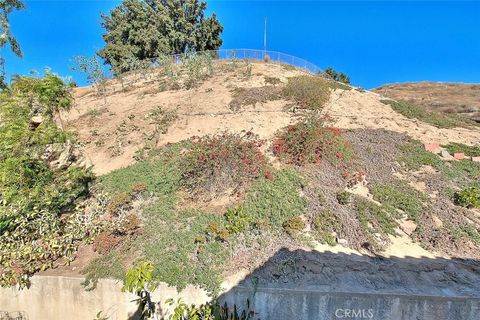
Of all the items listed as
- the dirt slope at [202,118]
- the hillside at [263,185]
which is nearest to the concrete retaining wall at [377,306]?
the hillside at [263,185]

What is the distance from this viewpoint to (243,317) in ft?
19.2

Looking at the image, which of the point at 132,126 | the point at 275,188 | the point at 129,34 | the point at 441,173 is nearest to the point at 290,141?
the point at 275,188

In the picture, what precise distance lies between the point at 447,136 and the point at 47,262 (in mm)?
15355

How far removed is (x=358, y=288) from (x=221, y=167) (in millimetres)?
5126

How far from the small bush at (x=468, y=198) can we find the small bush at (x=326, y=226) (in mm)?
3966

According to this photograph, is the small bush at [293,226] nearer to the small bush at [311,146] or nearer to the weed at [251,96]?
the small bush at [311,146]

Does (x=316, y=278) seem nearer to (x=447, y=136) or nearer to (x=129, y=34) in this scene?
(x=447, y=136)

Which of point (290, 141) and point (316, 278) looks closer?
point (316, 278)

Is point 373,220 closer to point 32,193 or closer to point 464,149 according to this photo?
point 464,149

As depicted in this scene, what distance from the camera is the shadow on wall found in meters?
5.68

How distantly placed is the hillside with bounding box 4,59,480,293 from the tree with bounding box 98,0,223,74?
56.1 feet

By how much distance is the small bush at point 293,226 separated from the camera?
7543 millimetres

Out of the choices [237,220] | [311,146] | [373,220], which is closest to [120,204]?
→ [237,220]

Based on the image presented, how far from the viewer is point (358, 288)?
600 cm
